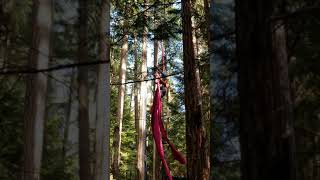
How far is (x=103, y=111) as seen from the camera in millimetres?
2826

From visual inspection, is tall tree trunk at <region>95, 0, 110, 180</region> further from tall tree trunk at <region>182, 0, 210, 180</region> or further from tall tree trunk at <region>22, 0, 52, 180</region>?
tall tree trunk at <region>182, 0, 210, 180</region>

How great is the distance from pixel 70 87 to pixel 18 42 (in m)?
0.38

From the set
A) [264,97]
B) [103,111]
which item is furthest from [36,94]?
[264,97]

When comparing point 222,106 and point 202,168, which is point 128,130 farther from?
point 222,106

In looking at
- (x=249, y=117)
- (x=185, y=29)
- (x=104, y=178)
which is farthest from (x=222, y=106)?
(x=185, y=29)

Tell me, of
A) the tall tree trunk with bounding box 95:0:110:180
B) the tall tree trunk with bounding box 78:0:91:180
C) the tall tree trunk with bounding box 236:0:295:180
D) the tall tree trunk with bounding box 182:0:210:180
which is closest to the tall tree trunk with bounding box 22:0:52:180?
the tall tree trunk with bounding box 78:0:91:180

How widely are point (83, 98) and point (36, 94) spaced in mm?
250

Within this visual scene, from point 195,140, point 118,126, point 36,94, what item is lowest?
point 195,140

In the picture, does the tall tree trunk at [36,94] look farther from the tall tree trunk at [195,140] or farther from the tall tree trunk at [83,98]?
the tall tree trunk at [195,140]

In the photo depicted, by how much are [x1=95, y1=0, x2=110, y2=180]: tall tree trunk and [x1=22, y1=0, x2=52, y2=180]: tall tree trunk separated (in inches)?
11.6

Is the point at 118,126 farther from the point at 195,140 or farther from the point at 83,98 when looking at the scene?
the point at 83,98

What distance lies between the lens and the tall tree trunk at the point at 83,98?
2748mm

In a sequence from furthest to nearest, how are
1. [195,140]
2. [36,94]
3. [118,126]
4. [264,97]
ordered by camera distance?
[118,126], [195,140], [36,94], [264,97]

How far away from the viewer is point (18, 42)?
110 inches
